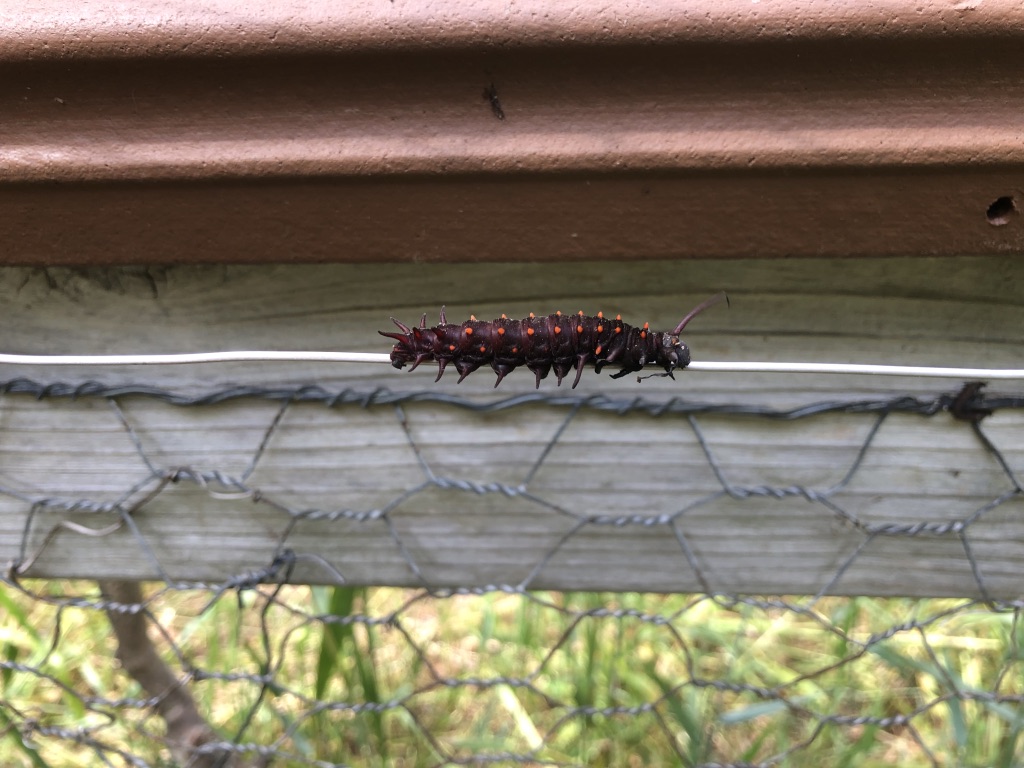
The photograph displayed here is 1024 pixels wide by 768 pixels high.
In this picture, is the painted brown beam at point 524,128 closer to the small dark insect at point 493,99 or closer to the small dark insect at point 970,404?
the small dark insect at point 493,99

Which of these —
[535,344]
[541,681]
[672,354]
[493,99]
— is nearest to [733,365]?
[672,354]

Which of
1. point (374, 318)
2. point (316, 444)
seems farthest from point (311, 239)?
point (316, 444)

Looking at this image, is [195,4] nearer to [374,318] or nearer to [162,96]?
[162,96]

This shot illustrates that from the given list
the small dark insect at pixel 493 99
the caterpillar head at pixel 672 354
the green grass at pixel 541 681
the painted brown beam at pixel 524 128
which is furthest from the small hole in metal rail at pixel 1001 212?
the green grass at pixel 541 681

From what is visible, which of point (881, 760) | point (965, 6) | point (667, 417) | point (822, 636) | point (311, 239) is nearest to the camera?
point (965, 6)

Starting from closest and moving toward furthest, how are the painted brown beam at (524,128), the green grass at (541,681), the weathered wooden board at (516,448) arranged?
the painted brown beam at (524,128)
the weathered wooden board at (516,448)
the green grass at (541,681)

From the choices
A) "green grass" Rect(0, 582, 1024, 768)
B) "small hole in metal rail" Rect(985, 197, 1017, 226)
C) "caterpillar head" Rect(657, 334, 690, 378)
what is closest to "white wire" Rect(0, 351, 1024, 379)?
"caterpillar head" Rect(657, 334, 690, 378)

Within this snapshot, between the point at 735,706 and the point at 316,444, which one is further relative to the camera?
the point at 735,706

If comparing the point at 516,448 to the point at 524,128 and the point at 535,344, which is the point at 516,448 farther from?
the point at 524,128
